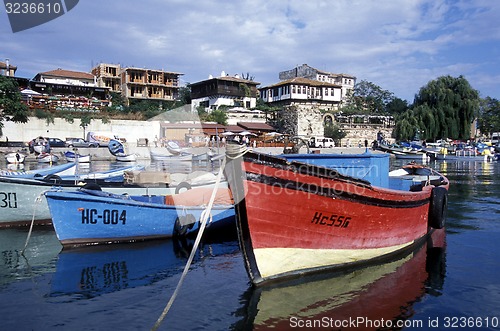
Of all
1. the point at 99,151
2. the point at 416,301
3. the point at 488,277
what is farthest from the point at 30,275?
the point at 99,151

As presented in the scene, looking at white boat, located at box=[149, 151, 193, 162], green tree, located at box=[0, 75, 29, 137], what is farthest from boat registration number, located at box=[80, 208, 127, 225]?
green tree, located at box=[0, 75, 29, 137]

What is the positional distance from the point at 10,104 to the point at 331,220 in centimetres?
3968

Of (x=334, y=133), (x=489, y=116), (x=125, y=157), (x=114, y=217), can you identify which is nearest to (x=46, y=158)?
(x=125, y=157)

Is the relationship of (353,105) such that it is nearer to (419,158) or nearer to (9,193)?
(419,158)

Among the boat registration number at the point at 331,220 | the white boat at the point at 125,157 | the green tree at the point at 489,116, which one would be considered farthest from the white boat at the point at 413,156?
the boat registration number at the point at 331,220

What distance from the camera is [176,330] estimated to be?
511 centimetres

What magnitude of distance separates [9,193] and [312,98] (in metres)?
53.0

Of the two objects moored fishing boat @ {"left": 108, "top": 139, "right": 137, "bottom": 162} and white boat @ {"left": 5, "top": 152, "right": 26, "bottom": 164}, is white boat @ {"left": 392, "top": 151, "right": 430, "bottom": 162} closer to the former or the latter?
moored fishing boat @ {"left": 108, "top": 139, "right": 137, "bottom": 162}

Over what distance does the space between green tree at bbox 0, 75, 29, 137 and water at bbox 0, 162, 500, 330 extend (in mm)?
33897

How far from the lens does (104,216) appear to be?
8695 mm

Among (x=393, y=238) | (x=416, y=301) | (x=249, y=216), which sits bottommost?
(x=416, y=301)

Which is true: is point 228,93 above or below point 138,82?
below

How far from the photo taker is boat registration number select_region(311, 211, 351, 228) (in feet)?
21.0

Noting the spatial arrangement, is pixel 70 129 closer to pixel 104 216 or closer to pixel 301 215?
pixel 104 216
